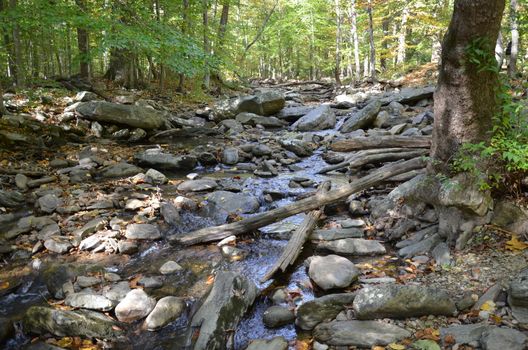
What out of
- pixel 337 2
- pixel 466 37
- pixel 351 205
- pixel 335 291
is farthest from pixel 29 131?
pixel 337 2

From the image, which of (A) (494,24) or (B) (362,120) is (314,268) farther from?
(B) (362,120)

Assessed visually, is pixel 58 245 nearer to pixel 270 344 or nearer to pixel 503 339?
pixel 270 344

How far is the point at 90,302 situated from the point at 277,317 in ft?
7.28

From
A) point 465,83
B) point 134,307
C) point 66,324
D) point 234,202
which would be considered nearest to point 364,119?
point 234,202

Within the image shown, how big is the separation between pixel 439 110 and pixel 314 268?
2.78m

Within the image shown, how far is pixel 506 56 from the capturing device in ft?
58.7

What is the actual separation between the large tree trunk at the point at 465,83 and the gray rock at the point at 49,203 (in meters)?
6.60

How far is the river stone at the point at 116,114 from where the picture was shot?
11.9 meters

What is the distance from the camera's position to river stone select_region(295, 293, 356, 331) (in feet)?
12.8

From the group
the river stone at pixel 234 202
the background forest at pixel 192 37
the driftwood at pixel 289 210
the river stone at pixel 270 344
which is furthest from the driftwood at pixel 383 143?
the river stone at pixel 270 344

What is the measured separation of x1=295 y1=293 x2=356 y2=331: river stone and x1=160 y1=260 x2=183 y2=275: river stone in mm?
2085

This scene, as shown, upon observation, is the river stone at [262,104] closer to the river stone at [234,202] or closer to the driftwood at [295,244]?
the river stone at [234,202]

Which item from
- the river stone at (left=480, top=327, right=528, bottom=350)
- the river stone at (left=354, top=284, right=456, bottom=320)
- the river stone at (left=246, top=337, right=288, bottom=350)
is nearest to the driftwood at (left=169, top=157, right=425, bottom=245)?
the river stone at (left=246, top=337, right=288, bottom=350)

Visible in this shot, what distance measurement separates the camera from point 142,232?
6.23 metres
